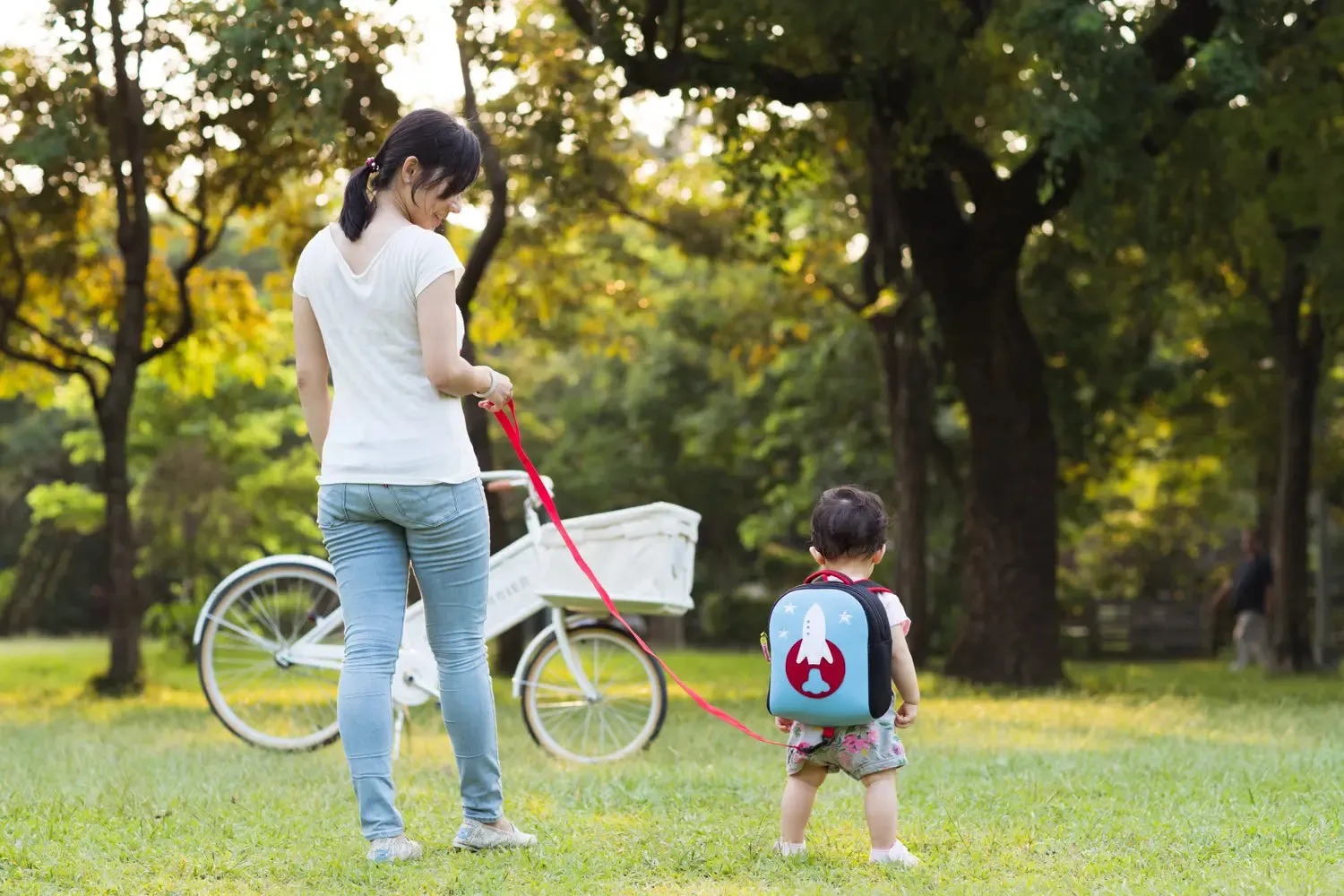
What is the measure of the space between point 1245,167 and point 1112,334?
6.81m

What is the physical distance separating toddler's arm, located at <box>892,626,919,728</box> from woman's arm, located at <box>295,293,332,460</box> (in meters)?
1.75

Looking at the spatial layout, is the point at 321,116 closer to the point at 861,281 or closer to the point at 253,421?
the point at 861,281

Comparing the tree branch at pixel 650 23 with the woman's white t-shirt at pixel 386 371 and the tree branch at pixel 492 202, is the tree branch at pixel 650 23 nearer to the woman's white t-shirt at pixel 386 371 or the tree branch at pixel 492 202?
the tree branch at pixel 492 202

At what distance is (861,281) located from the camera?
18.4 meters

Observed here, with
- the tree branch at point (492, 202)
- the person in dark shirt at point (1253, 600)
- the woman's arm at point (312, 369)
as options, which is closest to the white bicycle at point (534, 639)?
the woman's arm at point (312, 369)

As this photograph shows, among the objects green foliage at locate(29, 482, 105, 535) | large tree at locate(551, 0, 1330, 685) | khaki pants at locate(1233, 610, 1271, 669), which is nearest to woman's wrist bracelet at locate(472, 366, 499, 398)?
large tree at locate(551, 0, 1330, 685)

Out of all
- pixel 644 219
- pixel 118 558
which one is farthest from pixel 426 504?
pixel 644 219

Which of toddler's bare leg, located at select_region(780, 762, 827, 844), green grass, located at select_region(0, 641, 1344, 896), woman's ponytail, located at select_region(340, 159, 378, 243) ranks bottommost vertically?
green grass, located at select_region(0, 641, 1344, 896)

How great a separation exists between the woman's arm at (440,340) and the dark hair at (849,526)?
1063mm

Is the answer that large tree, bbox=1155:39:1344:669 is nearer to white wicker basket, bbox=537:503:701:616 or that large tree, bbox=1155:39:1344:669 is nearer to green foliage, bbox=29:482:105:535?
white wicker basket, bbox=537:503:701:616

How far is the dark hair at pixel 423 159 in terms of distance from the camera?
4.73 meters

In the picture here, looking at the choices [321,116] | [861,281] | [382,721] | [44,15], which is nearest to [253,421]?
[861,281]

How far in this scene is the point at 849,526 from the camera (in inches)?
187

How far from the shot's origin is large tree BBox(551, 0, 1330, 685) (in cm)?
1099
